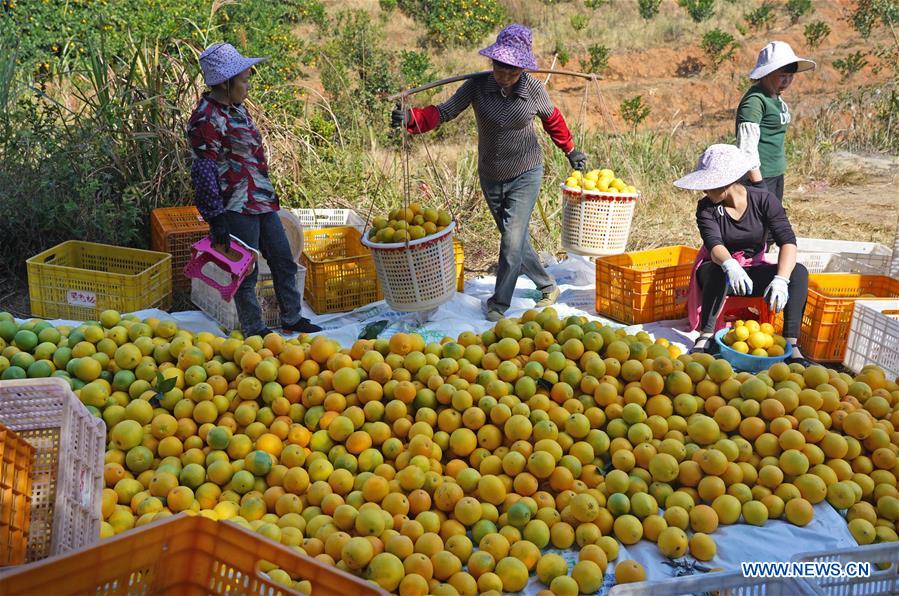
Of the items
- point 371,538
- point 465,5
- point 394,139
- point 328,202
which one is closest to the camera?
point 371,538

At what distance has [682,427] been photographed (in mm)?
2756

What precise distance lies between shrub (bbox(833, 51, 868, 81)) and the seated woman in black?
510 inches

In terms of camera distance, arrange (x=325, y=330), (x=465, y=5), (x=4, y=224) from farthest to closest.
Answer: (x=465, y=5), (x=4, y=224), (x=325, y=330)

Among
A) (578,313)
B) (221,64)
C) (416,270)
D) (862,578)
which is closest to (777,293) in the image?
(578,313)

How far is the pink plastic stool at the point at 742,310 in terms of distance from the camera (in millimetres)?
4477

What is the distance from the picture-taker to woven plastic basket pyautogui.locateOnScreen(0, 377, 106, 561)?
6.28 ft

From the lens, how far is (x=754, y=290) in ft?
14.3

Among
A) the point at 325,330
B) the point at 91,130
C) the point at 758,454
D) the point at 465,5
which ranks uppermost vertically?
the point at 465,5

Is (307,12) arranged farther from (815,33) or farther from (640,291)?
(640,291)

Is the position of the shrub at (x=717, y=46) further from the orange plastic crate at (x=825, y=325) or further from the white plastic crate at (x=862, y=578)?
the white plastic crate at (x=862, y=578)

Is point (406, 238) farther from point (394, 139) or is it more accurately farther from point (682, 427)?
point (394, 139)

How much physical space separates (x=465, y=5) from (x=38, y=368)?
15383 mm

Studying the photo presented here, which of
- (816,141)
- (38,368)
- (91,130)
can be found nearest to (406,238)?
(38,368)

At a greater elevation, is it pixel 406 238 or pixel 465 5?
pixel 465 5
